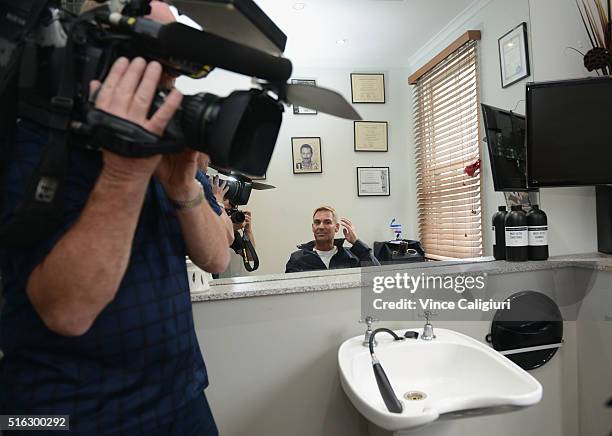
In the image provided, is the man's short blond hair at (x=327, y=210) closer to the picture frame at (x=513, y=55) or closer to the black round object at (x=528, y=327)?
the black round object at (x=528, y=327)

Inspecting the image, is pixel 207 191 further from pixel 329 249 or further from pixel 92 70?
pixel 329 249

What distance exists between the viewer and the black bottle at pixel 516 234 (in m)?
1.41

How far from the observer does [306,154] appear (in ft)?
4.25

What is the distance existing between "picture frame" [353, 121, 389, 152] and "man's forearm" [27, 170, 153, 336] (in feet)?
3.14

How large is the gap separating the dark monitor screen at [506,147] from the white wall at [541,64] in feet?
0.09

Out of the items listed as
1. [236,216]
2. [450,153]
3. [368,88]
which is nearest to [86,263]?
[236,216]

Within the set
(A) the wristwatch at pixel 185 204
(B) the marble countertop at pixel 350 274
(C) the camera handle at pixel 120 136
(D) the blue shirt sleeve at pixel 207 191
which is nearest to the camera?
(C) the camera handle at pixel 120 136

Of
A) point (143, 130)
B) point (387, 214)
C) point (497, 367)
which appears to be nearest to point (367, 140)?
point (387, 214)

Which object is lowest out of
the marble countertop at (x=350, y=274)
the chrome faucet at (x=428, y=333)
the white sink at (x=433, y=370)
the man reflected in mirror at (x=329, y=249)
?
the white sink at (x=433, y=370)

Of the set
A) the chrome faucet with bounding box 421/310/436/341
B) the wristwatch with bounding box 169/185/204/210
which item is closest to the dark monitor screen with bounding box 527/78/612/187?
the chrome faucet with bounding box 421/310/436/341

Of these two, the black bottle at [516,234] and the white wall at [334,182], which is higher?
the white wall at [334,182]

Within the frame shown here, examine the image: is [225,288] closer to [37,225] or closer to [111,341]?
[111,341]

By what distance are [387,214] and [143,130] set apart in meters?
1.05

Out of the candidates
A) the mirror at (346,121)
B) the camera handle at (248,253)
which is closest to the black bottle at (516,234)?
the mirror at (346,121)
